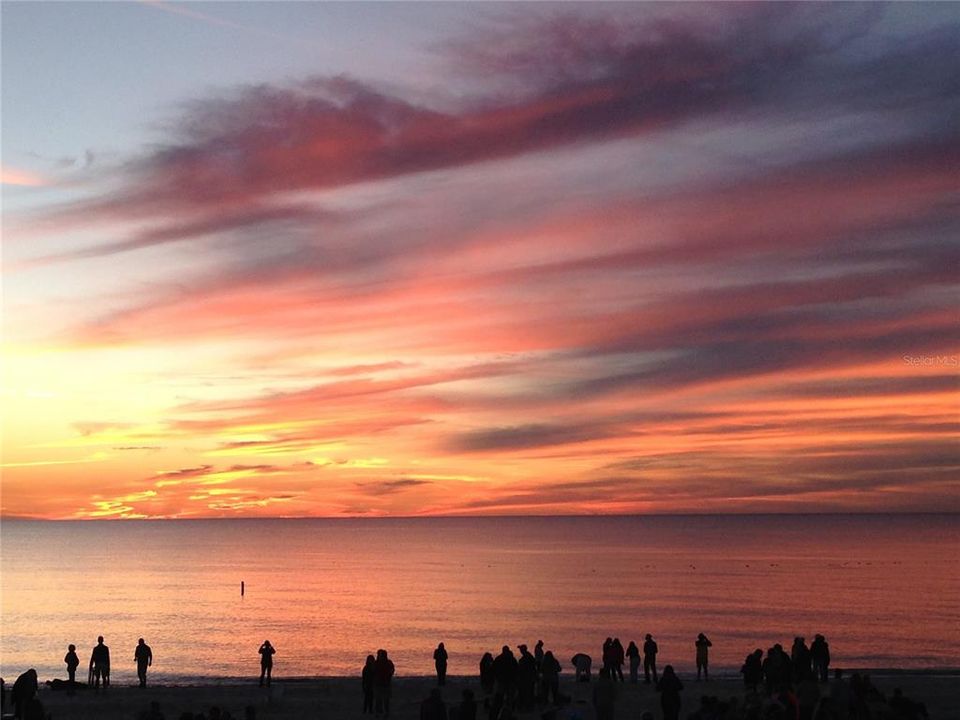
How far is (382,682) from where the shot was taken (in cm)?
2630

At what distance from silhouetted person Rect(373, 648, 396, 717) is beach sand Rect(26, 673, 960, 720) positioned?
0.46m

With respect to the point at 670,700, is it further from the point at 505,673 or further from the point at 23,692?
the point at 23,692

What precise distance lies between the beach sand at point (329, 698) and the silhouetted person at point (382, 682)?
1.52 ft

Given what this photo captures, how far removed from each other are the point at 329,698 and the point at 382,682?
5.15 metres

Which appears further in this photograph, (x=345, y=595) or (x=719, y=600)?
(x=345, y=595)

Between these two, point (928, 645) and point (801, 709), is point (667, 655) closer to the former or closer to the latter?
point (928, 645)

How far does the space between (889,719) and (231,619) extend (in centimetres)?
7421

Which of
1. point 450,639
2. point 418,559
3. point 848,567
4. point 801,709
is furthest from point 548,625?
point 418,559

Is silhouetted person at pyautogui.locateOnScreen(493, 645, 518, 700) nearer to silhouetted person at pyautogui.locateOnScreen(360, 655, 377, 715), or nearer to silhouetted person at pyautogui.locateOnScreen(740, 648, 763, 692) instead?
silhouetted person at pyautogui.locateOnScreen(360, 655, 377, 715)

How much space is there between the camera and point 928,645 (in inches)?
2623

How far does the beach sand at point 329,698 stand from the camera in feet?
90.1

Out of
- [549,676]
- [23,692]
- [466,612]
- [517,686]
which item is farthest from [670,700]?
[466,612]

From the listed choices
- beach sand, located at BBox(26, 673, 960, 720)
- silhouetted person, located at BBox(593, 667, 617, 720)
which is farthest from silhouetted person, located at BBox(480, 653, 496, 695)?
silhouetted person, located at BBox(593, 667, 617, 720)

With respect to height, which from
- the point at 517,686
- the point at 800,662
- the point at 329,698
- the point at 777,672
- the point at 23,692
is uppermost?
the point at 23,692
